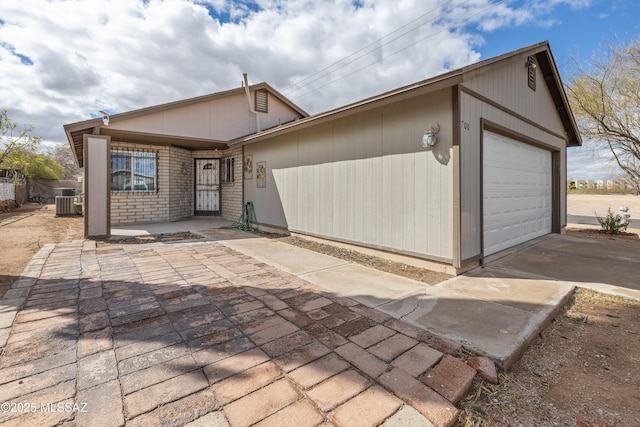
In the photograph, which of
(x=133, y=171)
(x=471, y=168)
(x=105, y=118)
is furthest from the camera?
(x=133, y=171)

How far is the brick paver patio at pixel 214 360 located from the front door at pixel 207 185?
7542mm

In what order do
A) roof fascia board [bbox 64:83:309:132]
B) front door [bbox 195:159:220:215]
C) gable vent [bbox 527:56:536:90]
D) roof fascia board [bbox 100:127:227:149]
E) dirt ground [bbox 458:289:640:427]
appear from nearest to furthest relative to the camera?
dirt ground [bbox 458:289:640:427]
gable vent [bbox 527:56:536:90]
roof fascia board [bbox 64:83:309:132]
roof fascia board [bbox 100:127:227:149]
front door [bbox 195:159:220:215]

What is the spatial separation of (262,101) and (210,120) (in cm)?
243

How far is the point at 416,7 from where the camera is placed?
10484 mm

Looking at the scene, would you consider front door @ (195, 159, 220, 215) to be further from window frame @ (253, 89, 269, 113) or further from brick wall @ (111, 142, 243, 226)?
window frame @ (253, 89, 269, 113)

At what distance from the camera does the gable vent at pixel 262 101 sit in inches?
421

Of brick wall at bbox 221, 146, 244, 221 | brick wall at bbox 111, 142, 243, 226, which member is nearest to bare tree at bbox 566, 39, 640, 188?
brick wall at bbox 221, 146, 244, 221

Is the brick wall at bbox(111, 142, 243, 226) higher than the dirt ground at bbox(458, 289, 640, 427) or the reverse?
higher

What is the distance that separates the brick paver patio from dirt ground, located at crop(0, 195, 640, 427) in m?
0.22

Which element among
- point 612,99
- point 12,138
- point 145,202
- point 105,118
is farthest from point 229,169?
point 612,99

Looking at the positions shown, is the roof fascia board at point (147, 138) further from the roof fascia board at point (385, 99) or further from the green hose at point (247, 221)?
the roof fascia board at point (385, 99)

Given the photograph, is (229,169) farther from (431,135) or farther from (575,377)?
(575,377)

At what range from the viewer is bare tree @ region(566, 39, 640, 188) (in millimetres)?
11797

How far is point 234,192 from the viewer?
32.6 feet
